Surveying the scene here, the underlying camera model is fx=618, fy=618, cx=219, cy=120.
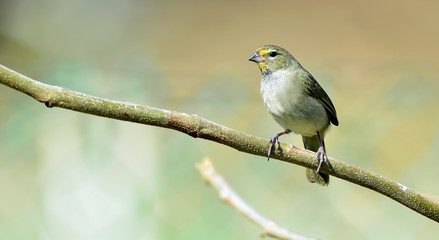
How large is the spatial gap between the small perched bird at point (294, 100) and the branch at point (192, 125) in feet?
2.16

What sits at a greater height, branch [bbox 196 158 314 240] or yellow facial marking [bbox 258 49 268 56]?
yellow facial marking [bbox 258 49 268 56]

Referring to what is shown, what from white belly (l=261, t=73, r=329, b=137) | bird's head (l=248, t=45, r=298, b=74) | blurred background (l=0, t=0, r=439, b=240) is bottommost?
blurred background (l=0, t=0, r=439, b=240)

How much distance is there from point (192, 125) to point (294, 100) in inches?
38.2

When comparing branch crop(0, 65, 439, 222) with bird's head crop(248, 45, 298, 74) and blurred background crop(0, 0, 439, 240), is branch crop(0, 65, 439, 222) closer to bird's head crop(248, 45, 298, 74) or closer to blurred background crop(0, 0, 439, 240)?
bird's head crop(248, 45, 298, 74)

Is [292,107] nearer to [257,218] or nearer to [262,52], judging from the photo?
[262,52]

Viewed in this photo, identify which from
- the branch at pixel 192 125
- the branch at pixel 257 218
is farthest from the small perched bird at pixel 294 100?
the branch at pixel 257 218

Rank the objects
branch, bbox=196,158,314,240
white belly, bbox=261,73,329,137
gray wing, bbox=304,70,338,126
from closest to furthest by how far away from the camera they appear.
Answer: branch, bbox=196,158,314,240 < white belly, bbox=261,73,329,137 < gray wing, bbox=304,70,338,126

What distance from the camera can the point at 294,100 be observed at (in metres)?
2.05

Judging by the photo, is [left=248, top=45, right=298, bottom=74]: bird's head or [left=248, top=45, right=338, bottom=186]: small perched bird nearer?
[left=248, top=45, right=338, bottom=186]: small perched bird

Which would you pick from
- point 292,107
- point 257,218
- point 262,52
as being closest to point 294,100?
point 292,107

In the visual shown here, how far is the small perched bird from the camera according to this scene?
6.69ft

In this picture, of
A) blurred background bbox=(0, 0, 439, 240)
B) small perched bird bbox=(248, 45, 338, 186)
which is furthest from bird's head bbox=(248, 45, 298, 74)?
blurred background bbox=(0, 0, 439, 240)

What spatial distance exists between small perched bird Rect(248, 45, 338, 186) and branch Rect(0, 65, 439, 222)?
66 cm

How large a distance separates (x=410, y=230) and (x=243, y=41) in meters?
3.59
